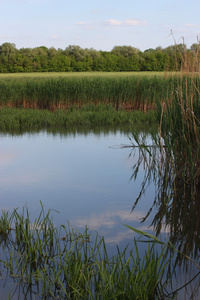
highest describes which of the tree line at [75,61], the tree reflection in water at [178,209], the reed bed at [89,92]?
the tree line at [75,61]

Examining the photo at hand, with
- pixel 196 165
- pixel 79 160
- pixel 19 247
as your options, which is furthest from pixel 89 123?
pixel 19 247

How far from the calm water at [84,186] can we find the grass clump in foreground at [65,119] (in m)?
2.60

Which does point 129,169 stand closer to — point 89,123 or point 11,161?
point 11,161

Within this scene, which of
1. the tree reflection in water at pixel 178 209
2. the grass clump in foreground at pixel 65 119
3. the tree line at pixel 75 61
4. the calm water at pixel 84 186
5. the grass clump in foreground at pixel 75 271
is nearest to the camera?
the grass clump in foreground at pixel 75 271

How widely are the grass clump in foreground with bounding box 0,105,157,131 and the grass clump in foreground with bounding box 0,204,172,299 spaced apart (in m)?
8.58

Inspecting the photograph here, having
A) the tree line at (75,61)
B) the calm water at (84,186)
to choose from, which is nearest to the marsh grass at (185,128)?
the calm water at (84,186)

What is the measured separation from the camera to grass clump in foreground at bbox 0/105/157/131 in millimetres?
12414

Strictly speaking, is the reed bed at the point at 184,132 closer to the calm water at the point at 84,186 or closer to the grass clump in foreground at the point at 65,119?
the calm water at the point at 84,186

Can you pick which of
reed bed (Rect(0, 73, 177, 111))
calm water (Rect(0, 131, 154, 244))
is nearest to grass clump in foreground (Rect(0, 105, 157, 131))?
reed bed (Rect(0, 73, 177, 111))

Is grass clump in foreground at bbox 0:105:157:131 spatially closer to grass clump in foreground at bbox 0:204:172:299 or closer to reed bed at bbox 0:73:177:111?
reed bed at bbox 0:73:177:111

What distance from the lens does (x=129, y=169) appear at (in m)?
7.11

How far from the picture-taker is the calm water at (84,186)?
465 cm

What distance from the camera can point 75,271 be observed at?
301 centimetres

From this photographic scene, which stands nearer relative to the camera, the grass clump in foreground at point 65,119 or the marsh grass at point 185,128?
the marsh grass at point 185,128
